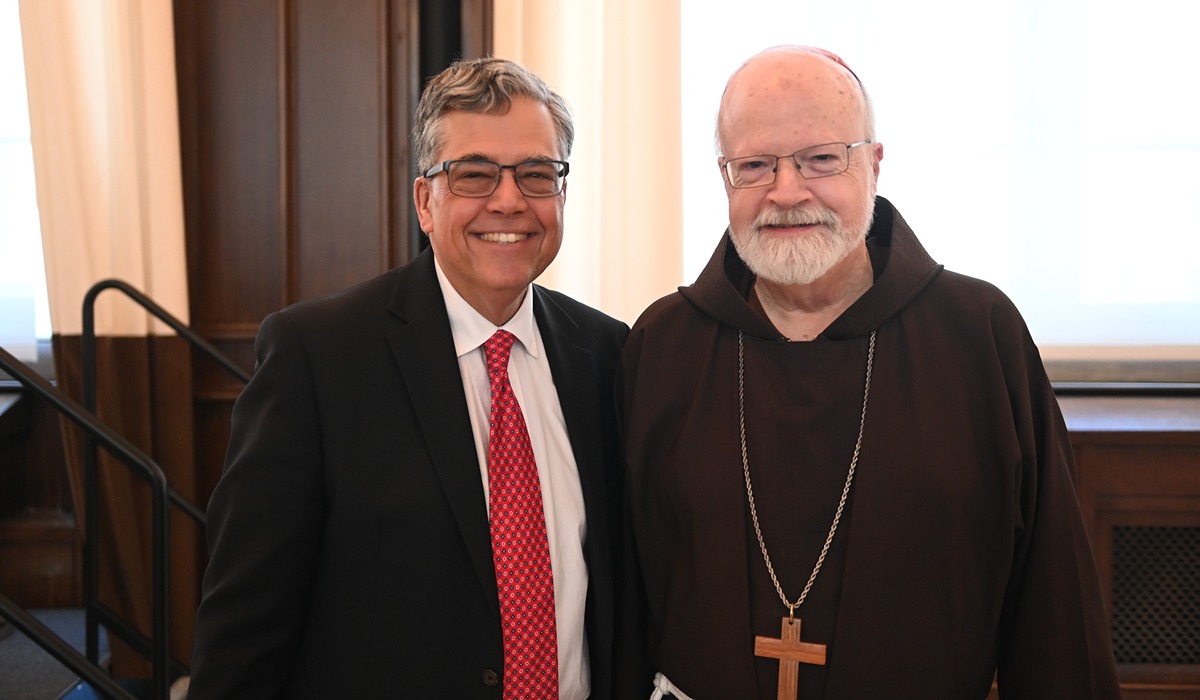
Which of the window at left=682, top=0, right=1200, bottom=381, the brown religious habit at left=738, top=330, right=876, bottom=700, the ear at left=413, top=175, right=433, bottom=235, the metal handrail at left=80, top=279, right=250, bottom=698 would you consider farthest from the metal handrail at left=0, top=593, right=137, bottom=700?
the window at left=682, top=0, right=1200, bottom=381

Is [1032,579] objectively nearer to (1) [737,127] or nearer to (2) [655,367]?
(2) [655,367]

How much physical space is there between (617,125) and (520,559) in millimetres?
2242

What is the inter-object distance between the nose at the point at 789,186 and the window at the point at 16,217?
3350mm

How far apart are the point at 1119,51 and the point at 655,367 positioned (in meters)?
2.70

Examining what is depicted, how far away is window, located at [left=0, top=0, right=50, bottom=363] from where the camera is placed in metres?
4.07

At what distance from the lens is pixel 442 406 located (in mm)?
1767

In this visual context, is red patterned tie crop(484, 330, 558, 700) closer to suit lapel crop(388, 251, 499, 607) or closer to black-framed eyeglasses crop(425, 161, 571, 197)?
suit lapel crop(388, 251, 499, 607)

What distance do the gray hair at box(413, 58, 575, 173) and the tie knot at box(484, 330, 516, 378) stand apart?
0.33m

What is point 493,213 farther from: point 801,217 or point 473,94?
point 801,217

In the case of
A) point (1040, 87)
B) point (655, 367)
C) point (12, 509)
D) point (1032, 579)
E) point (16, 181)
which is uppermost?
point (1040, 87)

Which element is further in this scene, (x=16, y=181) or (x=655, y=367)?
(x=16, y=181)

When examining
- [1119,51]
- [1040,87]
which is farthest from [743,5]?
[1119,51]

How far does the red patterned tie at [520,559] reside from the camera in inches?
68.7

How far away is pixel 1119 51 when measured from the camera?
3756mm
